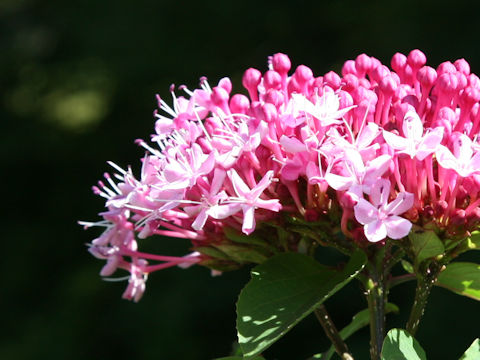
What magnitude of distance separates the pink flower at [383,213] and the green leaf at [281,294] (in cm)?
9

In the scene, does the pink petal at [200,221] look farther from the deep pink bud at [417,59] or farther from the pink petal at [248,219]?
the deep pink bud at [417,59]

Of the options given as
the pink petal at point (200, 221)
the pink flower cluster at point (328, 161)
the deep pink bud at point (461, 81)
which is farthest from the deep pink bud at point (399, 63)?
the pink petal at point (200, 221)

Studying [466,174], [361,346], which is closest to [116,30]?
[361,346]

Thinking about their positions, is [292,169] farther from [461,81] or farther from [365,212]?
[461,81]

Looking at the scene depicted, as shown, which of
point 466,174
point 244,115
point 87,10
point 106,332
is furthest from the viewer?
point 87,10

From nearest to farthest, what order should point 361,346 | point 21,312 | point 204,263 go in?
point 204,263
point 361,346
point 21,312

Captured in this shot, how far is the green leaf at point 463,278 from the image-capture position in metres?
1.28

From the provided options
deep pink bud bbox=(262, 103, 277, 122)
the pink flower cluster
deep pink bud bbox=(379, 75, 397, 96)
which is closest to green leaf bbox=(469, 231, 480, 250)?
the pink flower cluster

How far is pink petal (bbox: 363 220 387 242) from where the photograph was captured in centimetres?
104

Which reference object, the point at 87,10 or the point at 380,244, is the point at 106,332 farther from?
the point at 380,244

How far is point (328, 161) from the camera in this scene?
112 centimetres

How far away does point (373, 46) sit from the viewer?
4.40 metres

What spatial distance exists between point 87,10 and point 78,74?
1.47 feet

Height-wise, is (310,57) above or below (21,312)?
above
